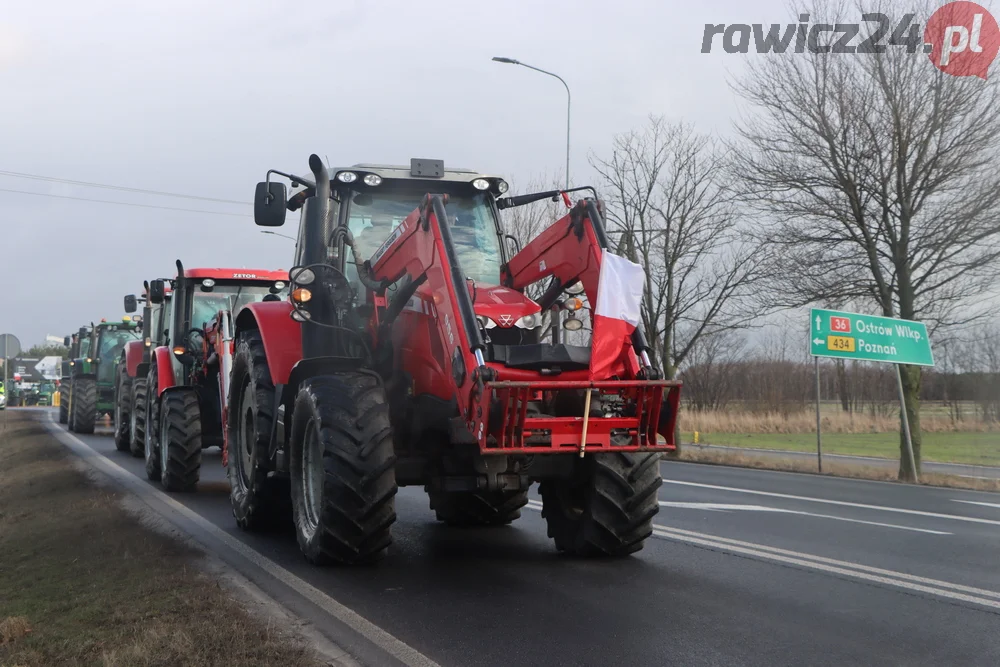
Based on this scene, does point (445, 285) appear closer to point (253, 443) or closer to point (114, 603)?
point (114, 603)

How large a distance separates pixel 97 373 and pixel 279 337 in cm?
2060

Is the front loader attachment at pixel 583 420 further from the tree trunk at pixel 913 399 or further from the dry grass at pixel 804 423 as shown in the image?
the dry grass at pixel 804 423

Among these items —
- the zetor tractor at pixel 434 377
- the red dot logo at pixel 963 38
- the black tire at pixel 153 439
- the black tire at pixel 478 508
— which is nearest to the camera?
the zetor tractor at pixel 434 377

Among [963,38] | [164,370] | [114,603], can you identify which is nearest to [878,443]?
[963,38]

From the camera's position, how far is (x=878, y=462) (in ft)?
86.4

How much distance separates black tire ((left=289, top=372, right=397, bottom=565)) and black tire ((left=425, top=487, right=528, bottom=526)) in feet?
7.45

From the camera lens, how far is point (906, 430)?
1934 centimetres

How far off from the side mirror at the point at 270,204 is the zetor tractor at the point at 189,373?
497 centimetres

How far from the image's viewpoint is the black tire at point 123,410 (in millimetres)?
19750

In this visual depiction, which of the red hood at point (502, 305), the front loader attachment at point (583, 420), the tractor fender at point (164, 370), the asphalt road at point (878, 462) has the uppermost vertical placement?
the red hood at point (502, 305)

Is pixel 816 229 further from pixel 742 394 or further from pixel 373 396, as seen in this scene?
pixel 742 394

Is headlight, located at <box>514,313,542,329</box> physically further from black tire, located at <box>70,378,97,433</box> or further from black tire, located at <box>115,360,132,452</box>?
black tire, located at <box>70,378,97,433</box>

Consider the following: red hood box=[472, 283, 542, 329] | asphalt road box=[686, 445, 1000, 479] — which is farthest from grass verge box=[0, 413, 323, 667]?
asphalt road box=[686, 445, 1000, 479]

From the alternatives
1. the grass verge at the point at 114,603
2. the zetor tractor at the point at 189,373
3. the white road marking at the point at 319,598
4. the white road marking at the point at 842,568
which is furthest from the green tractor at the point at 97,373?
the white road marking at the point at 842,568
